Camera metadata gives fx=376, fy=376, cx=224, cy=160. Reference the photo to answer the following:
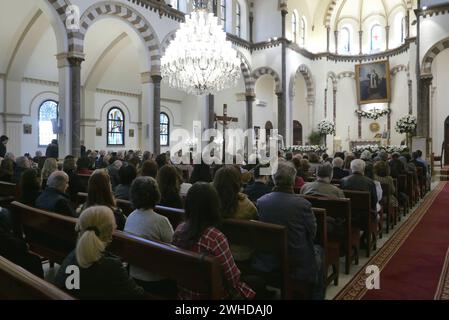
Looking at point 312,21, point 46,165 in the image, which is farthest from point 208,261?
point 312,21

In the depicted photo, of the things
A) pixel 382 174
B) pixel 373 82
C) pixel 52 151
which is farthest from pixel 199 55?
pixel 373 82

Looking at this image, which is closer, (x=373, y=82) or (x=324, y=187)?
(x=324, y=187)

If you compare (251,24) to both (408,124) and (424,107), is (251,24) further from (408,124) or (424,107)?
(424,107)

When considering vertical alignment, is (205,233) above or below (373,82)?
below

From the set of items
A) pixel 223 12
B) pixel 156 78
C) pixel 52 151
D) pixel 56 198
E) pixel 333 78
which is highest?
pixel 223 12

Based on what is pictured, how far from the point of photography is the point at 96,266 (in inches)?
90.5

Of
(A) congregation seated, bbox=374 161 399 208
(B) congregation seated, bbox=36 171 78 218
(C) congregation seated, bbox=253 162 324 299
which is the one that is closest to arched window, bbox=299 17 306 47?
(A) congregation seated, bbox=374 161 399 208

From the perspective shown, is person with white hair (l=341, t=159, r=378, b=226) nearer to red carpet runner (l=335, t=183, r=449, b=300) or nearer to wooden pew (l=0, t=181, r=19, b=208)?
red carpet runner (l=335, t=183, r=449, b=300)

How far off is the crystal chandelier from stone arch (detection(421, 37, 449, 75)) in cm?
969

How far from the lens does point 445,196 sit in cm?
1088

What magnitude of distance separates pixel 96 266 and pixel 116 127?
19.8 meters

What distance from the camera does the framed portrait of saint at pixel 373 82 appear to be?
21953 mm

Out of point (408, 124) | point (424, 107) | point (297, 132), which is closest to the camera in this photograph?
point (424, 107)

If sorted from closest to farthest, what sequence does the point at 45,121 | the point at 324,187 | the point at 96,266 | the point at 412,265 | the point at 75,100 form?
the point at 96,266
the point at 412,265
the point at 324,187
the point at 75,100
the point at 45,121
